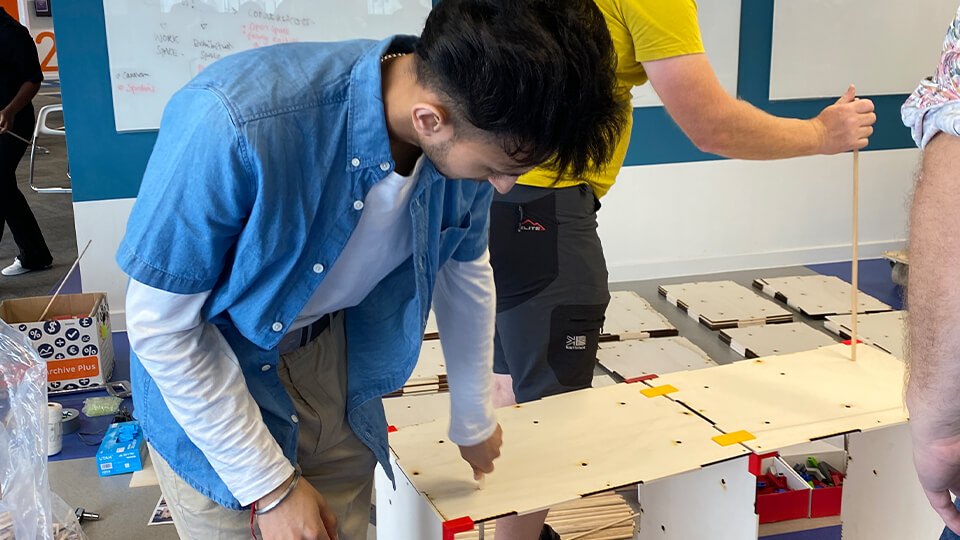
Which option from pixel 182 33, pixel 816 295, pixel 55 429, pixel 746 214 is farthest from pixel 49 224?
pixel 816 295

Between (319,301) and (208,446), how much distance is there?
227 millimetres

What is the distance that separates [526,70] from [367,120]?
0.71 feet

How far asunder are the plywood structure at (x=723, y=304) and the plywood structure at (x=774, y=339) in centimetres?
8

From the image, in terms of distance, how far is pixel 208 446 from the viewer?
105 cm

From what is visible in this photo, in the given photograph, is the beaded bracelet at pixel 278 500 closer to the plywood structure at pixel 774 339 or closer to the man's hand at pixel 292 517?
the man's hand at pixel 292 517

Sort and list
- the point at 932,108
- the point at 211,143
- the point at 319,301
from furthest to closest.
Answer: the point at 319,301, the point at 932,108, the point at 211,143

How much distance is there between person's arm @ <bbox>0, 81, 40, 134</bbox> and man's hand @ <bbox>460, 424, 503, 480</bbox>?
4.09 meters

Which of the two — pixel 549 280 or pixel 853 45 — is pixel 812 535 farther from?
pixel 853 45

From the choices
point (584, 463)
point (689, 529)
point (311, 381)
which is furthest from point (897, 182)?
point (311, 381)

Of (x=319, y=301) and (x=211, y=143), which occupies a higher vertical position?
(x=211, y=143)

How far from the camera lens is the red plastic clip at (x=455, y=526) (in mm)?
1388

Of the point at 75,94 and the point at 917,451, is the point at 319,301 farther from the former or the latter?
the point at 75,94

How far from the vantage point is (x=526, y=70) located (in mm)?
872

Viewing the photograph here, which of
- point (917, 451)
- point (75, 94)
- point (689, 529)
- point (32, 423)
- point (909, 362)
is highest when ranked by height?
point (75, 94)
